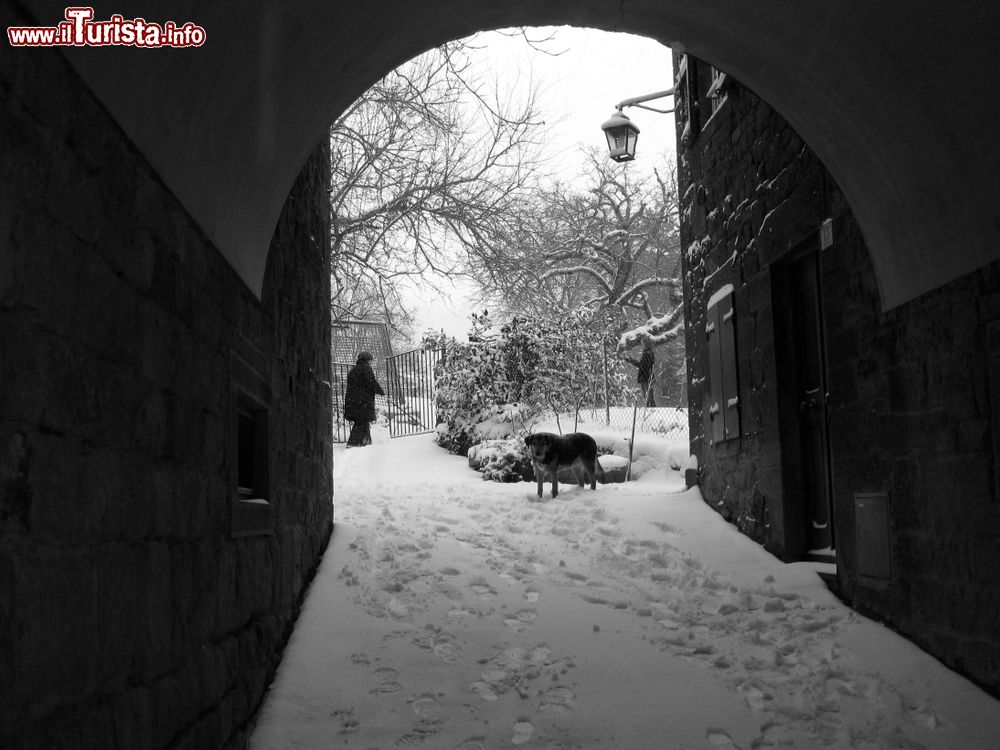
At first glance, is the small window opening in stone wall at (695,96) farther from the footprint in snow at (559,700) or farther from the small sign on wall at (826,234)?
the footprint in snow at (559,700)

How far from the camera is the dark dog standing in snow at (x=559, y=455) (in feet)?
30.9

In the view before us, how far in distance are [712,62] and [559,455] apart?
16.1 feet

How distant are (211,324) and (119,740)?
5.03 ft

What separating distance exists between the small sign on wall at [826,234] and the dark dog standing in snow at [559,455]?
4350 millimetres

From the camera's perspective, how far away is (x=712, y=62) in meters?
5.58

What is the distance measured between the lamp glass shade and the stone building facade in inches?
102

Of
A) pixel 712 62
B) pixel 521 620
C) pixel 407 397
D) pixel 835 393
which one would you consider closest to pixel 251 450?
pixel 521 620

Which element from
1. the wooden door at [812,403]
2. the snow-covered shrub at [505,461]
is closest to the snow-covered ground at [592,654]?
the wooden door at [812,403]

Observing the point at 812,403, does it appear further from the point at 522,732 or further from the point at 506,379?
the point at 506,379

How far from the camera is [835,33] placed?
4.35m

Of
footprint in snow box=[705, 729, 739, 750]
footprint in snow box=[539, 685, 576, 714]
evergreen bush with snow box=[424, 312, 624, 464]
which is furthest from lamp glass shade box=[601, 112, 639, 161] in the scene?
footprint in snow box=[705, 729, 739, 750]

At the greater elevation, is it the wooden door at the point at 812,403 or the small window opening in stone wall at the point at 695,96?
the small window opening in stone wall at the point at 695,96

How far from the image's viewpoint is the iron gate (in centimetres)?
1795

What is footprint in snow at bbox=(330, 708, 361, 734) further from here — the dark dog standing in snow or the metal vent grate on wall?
the dark dog standing in snow
